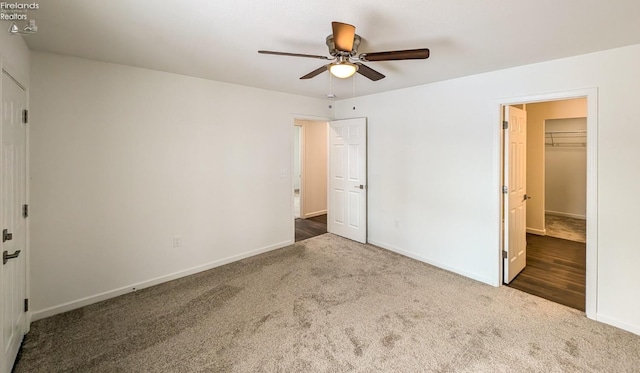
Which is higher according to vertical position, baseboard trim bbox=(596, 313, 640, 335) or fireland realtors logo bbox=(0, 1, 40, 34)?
fireland realtors logo bbox=(0, 1, 40, 34)

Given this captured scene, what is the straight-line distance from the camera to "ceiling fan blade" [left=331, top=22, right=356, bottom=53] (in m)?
1.65

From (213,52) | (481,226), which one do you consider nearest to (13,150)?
(213,52)

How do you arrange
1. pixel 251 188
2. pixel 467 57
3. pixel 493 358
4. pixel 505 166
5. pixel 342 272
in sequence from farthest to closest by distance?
pixel 251 188, pixel 342 272, pixel 505 166, pixel 467 57, pixel 493 358

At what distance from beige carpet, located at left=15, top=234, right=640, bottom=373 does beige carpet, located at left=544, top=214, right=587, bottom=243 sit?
3001 millimetres

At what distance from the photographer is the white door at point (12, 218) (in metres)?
1.83

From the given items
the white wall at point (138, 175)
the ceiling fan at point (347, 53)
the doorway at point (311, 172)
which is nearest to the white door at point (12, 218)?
the white wall at point (138, 175)

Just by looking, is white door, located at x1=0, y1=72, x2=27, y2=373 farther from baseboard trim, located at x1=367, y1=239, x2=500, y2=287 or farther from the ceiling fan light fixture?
baseboard trim, located at x1=367, y1=239, x2=500, y2=287

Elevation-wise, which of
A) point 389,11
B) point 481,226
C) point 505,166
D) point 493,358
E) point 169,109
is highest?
point 389,11

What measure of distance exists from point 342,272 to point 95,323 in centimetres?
252

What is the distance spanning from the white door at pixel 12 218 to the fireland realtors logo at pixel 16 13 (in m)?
0.35

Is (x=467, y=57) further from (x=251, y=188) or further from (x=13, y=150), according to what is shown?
(x=13, y=150)

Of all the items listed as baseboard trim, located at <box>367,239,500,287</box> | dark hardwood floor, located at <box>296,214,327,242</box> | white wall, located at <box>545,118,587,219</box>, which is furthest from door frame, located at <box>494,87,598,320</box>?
white wall, located at <box>545,118,587,219</box>

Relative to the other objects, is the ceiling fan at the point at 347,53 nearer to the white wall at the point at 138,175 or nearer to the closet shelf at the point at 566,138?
the white wall at the point at 138,175

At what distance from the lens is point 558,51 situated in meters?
2.51
